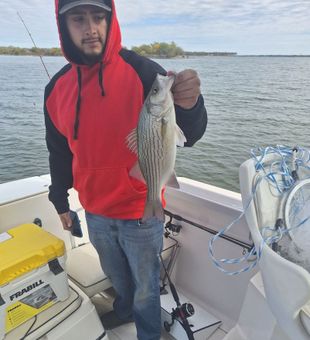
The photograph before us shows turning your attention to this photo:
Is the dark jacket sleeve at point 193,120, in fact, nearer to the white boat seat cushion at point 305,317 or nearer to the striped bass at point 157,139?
the striped bass at point 157,139

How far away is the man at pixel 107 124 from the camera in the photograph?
1792 millimetres

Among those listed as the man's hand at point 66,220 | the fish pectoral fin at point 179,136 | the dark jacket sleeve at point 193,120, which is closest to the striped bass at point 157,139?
the fish pectoral fin at point 179,136

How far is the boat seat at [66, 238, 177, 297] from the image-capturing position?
2465 mm

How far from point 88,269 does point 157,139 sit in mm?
1592

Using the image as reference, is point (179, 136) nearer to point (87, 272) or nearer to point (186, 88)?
point (186, 88)

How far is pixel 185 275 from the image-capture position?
286 cm

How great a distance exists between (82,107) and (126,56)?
398mm

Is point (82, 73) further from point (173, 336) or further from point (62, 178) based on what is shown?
point (173, 336)

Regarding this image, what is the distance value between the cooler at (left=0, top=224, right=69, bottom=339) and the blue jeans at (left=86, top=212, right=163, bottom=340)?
277mm

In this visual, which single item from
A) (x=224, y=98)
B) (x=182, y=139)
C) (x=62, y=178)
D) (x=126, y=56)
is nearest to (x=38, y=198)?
(x=62, y=178)

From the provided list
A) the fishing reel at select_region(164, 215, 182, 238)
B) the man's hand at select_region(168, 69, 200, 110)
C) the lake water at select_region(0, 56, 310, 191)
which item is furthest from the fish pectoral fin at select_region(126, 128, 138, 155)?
the lake water at select_region(0, 56, 310, 191)

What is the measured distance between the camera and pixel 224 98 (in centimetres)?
1616

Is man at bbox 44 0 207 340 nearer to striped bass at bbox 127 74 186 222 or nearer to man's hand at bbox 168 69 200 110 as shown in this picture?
man's hand at bbox 168 69 200 110

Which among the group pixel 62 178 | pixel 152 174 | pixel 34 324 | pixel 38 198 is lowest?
pixel 34 324
